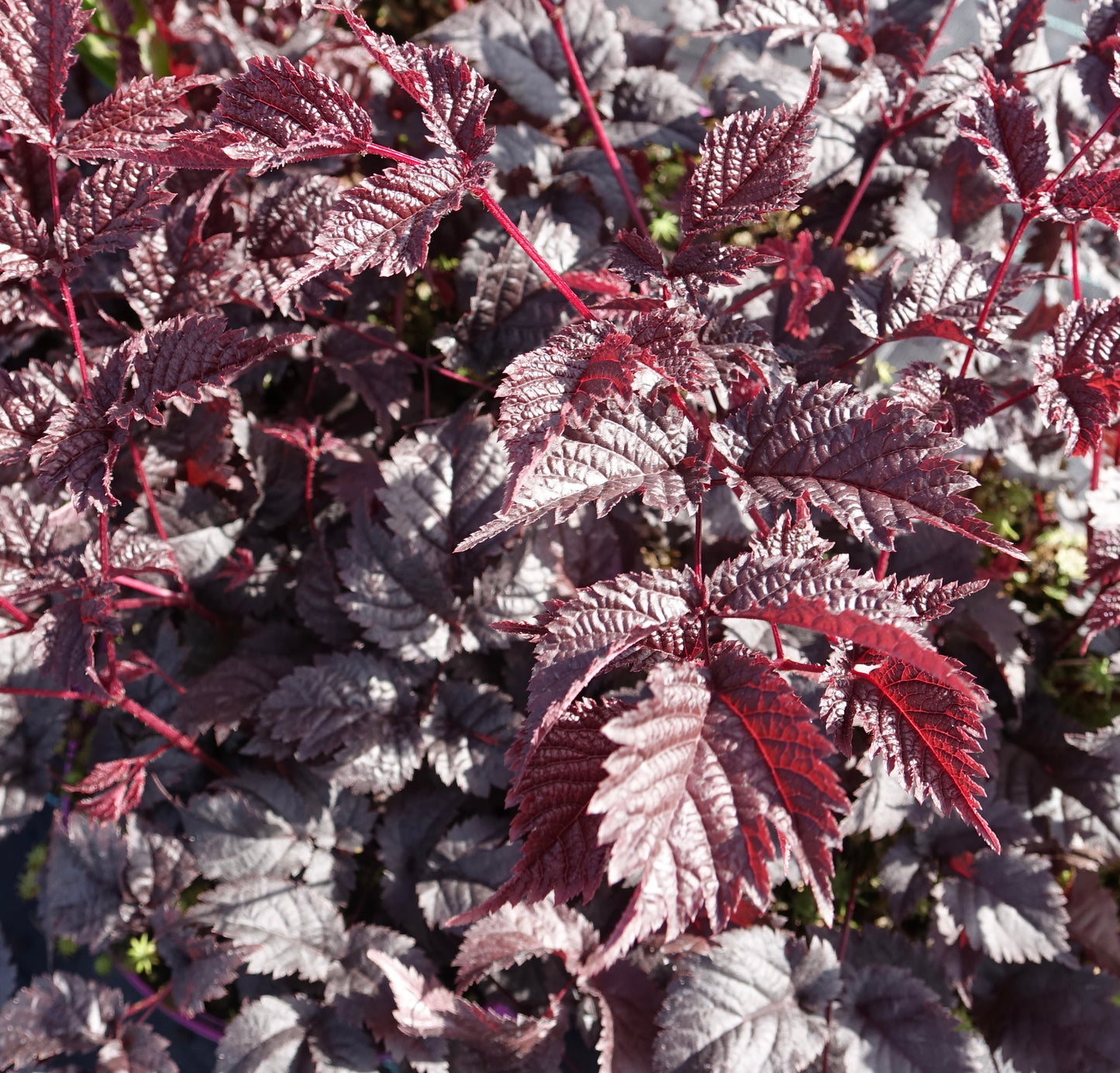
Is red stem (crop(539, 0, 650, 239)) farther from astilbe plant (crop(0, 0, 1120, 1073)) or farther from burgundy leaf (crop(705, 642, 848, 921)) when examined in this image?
burgundy leaf (crop(705, 642, 848, 921))

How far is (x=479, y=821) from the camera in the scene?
125 centimetres

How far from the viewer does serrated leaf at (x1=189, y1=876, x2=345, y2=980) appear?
46.6 inches

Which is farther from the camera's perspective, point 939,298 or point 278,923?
point 278,923

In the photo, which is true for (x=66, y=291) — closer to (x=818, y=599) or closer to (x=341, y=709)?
(x=341, y=709)

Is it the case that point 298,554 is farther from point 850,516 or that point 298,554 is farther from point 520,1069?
point 850,516

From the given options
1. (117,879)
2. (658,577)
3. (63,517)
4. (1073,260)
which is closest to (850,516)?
(658,577)

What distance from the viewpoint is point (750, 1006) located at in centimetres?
107

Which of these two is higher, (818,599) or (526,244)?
(526,244)

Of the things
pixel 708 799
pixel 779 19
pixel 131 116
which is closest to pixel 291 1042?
pixel 708 799

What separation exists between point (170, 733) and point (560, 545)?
0.59 m

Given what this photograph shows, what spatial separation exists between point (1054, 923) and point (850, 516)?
0.81 meters

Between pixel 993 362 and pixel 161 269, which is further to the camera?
pixel 993 362

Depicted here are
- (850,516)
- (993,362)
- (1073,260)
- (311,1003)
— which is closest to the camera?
(850,516)

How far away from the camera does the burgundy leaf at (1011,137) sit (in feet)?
2.83
